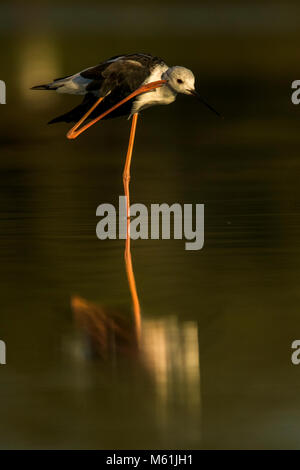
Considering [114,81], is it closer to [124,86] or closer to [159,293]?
[124,86]

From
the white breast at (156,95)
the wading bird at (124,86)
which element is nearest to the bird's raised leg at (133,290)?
the wading bird at (124,86)

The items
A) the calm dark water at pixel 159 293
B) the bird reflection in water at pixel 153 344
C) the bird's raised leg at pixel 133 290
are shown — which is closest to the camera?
the calm dark water at pixel 159 293

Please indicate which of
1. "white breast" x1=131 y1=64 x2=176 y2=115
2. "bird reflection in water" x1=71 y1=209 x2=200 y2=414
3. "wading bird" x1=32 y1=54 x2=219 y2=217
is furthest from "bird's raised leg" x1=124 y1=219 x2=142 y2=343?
"white breast" x1=131 y1=64 x2=176 y2=115

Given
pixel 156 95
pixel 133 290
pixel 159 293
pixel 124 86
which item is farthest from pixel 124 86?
pixel 159 293

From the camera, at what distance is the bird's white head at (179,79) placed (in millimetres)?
11773

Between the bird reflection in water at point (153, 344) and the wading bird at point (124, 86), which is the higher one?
the wading bird at point (124, 86)

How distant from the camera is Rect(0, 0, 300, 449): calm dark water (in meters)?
5.79

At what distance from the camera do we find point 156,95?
39.5ft

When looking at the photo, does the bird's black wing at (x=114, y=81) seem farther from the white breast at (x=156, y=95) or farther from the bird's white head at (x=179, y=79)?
the bird's white head at (x=179, y=79)

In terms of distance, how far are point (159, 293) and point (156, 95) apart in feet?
13.3

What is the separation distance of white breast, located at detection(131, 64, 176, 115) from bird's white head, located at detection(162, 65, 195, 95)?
0.07 m

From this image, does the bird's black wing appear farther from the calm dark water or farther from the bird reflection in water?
the bird reflection in water

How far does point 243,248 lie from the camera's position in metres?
9.67

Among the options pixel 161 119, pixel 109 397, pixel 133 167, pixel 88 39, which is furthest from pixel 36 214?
pixel 88 39
